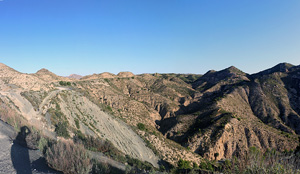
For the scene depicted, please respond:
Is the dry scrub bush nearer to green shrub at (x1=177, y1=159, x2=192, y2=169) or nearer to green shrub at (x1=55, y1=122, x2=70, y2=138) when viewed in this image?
green shrub at (x1=55, y1=122, x2=70, y2=138)

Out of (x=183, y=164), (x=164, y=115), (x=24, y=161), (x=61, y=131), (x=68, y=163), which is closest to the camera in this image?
(x=68, y=163)

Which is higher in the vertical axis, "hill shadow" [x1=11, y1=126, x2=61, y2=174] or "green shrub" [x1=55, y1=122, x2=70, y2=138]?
"hill shadow" [x1=11, y1=126, x2=61, y2=174]

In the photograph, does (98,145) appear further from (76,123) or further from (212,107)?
(212,107)

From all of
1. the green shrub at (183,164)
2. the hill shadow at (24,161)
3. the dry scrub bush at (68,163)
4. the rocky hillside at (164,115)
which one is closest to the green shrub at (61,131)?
the rocky hillside at (164,115)

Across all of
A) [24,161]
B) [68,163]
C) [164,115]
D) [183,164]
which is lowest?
[183,164]

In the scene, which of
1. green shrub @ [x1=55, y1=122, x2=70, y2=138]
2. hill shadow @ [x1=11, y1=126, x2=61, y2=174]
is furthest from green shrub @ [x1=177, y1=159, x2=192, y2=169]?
hill shadow @ [x1=11, y1=126, x2=61, y2=174]

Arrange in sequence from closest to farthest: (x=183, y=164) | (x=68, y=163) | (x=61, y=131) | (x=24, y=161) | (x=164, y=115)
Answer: (x=68, y=163) < (x=24, y=161) < (x=61, y=131) < (x=183, y=164) < (x=164, y=115)

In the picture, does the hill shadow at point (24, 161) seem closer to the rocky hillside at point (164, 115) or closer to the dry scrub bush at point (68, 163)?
the dry scrub bush at point (68, 163)

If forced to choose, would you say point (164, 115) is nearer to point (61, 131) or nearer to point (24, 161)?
point (61, 131)

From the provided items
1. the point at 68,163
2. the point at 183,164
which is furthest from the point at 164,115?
the point at 68,163
